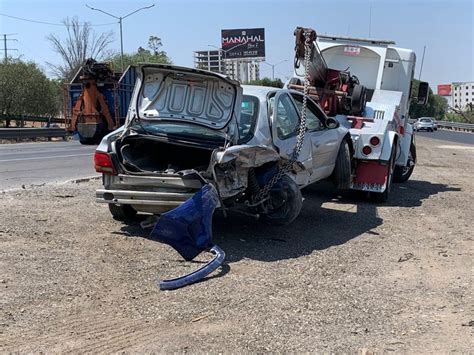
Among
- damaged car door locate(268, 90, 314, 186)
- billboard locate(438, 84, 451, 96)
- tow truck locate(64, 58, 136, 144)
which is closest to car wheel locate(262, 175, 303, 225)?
damaged car door locate(268, 90, 314, 186)

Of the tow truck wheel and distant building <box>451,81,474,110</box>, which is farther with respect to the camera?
distant building <box>451,81,474,110</box>

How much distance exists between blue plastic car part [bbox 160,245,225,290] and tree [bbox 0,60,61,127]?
1680 inches

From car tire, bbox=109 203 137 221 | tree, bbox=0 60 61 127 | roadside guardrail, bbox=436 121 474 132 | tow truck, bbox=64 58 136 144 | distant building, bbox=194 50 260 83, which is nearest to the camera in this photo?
car tire, bbox=109 203 137 221

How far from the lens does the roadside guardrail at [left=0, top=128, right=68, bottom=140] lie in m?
28.8

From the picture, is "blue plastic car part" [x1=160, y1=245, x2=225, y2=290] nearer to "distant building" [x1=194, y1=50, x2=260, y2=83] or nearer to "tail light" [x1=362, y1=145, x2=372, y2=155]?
"tail light" [x1=362, y1=145, x2=372, y2=155]

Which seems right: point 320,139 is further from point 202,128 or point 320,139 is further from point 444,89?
point 444,89

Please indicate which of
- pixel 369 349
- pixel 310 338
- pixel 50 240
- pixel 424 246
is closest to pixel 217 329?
pixel 310 338

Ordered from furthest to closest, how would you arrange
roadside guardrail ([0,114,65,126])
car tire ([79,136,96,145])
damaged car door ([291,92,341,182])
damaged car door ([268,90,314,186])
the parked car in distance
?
1. the parked car in distance
2. roadside guardrail ([0,114,65,126])
3. car tire ([79,136,96,145])
4. damaged car door ([291,92,341,182])
5. damaged car door ([268,90,314,186])

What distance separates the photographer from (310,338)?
396 cm

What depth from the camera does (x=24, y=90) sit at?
152 feet

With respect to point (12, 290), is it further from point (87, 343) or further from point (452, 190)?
point (452, 190)

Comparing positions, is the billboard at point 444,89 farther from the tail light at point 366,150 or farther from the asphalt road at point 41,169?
the tail light at point 366,150

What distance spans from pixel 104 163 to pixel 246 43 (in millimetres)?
91331

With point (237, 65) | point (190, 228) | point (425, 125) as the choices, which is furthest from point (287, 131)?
point (237, 65)
